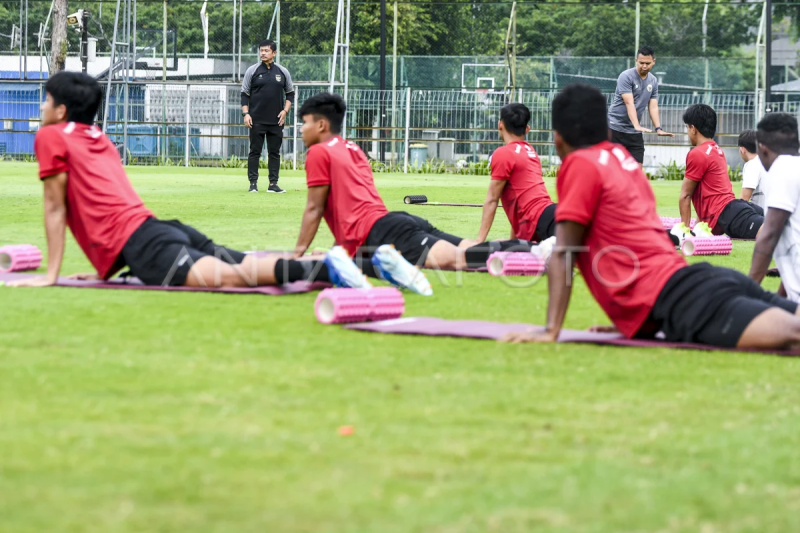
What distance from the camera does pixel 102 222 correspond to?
7.62m

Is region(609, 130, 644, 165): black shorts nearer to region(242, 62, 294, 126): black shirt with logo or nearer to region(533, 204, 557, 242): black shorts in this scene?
region(533, 204, 557, 242): black shorts

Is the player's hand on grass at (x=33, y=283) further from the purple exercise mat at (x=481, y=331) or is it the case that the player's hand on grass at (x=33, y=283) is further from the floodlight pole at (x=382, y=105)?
the floodlight pole at (x=382, y=105)

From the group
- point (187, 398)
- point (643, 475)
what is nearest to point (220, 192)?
point (187, 398)

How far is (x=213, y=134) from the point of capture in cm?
3341

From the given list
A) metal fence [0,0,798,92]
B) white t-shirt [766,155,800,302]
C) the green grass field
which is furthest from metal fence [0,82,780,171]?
the green grass field

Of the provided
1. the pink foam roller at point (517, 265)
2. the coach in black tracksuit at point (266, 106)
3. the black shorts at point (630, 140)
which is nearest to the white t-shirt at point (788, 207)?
the pink foam roller at point (517, 265)

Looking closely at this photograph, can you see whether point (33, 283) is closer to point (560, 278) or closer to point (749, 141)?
point (560, 278)

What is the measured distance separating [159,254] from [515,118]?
13.3 feet

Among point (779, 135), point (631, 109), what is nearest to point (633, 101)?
point (631, 109)

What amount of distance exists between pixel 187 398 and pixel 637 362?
2.21 m

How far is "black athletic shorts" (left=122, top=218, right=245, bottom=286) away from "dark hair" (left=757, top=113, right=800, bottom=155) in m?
3.66

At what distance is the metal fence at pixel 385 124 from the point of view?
3155 cm

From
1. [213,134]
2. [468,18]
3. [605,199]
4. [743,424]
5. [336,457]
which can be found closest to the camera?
[336,457]

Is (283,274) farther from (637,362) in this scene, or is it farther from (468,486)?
(468,486)
